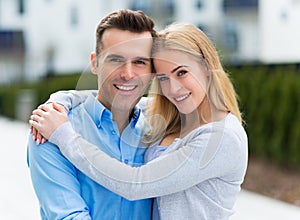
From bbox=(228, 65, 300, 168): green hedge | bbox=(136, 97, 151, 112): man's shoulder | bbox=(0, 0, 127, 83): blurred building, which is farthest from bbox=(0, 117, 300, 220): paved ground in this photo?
bbox=(0, 0, 127, 83): blurred building

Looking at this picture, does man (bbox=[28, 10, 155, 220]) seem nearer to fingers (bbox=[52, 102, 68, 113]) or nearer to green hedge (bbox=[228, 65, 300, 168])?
fingers (bbox=[52, 102, 68, 113])

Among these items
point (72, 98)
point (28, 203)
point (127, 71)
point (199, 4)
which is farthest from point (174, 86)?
point (199, 4)

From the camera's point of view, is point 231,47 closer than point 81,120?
No

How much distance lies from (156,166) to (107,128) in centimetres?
18

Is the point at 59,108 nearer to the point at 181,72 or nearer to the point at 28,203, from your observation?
the point at 181,72

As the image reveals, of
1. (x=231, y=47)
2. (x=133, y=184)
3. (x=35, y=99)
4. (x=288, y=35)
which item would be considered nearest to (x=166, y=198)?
(x=133, y=184)

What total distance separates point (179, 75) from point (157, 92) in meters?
0.14

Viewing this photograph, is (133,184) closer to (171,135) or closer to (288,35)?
(171,135)

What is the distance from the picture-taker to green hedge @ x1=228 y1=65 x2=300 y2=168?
689 centimetres

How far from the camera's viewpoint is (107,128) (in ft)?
5.41

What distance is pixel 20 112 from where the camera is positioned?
15.0 metres

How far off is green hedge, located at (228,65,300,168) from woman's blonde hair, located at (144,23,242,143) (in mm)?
5202

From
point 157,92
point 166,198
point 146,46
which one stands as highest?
point 146,46

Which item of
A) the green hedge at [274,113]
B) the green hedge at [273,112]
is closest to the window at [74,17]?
the green hedge at [273,112]
